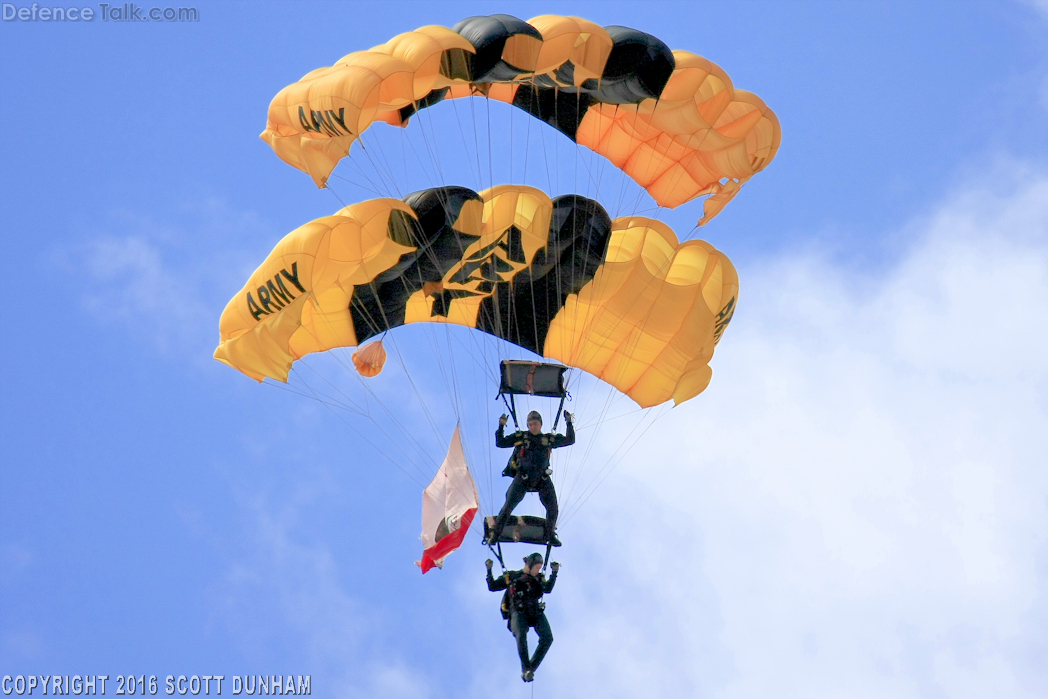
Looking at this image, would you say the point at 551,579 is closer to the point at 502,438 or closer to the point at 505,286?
the point at 502,438

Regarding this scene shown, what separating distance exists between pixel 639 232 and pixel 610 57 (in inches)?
99.1

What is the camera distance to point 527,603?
16.3m

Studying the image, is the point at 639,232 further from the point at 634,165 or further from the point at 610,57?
the point at 610,57

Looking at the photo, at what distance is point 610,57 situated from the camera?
50.5 ft

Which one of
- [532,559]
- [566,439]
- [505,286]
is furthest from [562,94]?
[532,559]

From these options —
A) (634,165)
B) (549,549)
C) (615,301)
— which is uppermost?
(634,165)

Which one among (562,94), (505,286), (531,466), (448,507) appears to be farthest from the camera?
(505,286)

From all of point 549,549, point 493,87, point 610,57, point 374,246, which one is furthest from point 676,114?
point 549,549

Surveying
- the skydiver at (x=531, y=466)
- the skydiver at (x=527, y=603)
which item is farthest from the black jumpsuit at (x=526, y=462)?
the skydiver at (x=527, y=603)

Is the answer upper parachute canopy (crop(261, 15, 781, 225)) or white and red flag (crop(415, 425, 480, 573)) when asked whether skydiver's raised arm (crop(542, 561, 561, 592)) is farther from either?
upper parachute canopy (crop(261, 15, 781, 225))

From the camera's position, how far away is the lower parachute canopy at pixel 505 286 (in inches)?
626

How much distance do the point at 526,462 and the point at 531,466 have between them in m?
0.07

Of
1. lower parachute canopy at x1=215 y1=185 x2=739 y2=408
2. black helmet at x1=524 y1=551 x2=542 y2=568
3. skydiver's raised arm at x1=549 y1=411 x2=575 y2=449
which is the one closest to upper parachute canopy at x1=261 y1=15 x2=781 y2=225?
lower parachute canopy at x1=215 y1=185 x2=739 y2=408

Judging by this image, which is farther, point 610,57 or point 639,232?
point 639,232
